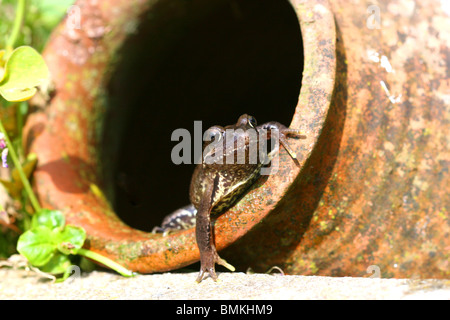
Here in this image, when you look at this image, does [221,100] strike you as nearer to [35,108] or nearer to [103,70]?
[103,70]

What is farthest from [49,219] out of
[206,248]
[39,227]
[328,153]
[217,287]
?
[328,153]

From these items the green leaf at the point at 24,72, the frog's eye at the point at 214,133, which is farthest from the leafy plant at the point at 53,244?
the frog's eye at the point at 214,133

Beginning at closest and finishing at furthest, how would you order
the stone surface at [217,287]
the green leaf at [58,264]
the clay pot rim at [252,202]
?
the stone surface at [217,287], the clay pot rim at [252,202], the green leaf at [58,264]

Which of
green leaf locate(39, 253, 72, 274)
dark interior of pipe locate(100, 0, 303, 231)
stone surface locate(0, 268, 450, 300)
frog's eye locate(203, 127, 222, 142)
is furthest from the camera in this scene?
dark interior of pipe locate(100, 0, 303, 231)

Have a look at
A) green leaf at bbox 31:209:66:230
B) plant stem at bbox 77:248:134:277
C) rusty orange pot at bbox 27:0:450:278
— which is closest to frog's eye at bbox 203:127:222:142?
rusty orange pot at bbox 27:0:450:278

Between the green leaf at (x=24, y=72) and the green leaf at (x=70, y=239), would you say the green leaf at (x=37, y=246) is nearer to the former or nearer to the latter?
the green leaf at (x=70, y=239)

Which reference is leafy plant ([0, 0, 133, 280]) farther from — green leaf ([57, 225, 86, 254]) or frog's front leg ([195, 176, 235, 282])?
frog's front leg ([195, 176, 235, 282])
